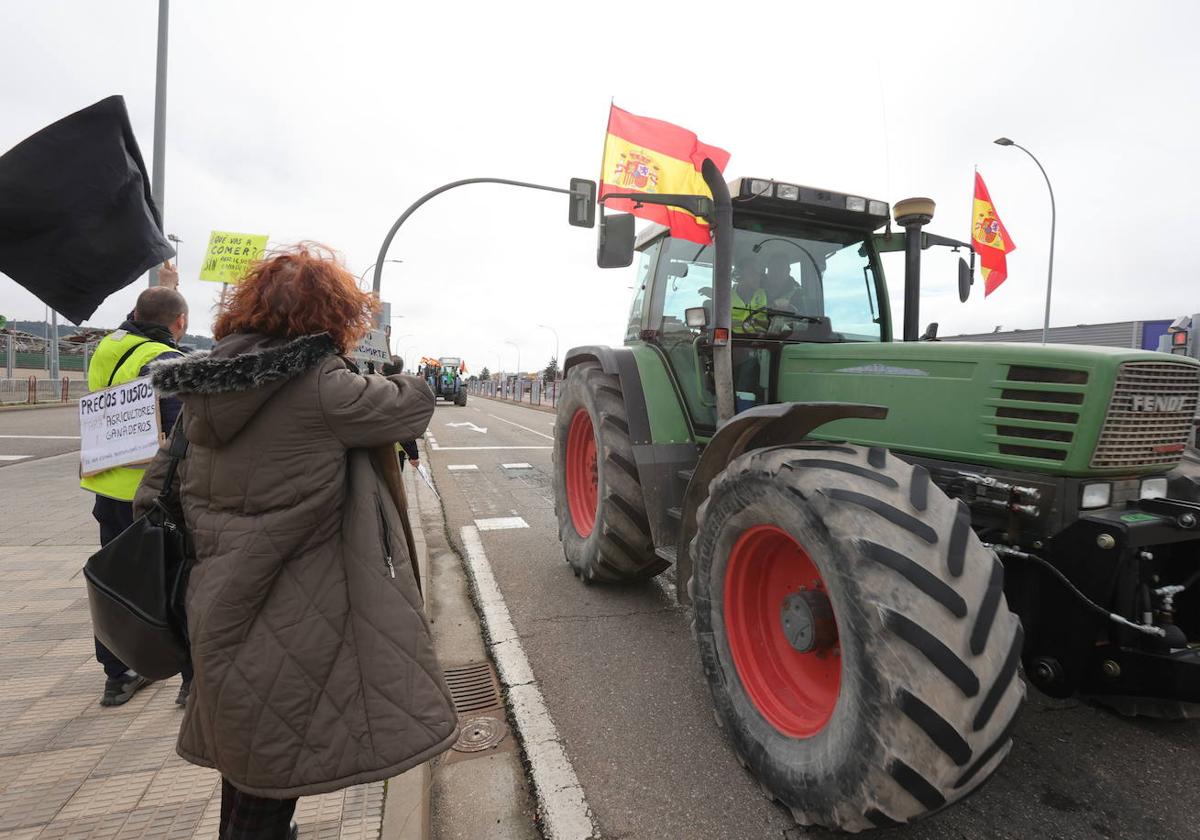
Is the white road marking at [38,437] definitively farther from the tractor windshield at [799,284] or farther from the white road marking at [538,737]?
the tractor windshield at [799,284]

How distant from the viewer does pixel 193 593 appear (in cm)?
163

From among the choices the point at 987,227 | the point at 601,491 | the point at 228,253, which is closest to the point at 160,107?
the point at 228,253

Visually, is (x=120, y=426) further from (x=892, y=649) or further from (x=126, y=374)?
(x=892, y=649)

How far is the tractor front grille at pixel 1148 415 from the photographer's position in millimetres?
2314

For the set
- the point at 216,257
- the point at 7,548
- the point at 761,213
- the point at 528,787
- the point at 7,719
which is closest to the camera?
the point at 528,787

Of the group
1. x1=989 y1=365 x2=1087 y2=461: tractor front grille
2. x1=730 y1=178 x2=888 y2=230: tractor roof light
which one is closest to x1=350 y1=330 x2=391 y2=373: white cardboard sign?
x1=730 y1=178 x2=888 y2=230: tractor roof light

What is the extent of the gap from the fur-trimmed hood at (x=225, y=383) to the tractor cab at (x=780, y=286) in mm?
2392

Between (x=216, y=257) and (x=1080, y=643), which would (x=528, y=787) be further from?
(x=216, y=257)

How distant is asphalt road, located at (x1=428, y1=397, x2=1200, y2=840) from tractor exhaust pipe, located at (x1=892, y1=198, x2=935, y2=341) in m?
2.13

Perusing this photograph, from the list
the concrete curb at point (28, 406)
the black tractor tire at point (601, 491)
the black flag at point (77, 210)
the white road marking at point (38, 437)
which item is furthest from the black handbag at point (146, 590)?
the concrete curb at point (28, 406)

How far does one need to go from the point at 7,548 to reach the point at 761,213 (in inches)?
239

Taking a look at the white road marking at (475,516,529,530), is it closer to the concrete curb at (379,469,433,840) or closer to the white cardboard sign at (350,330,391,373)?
the concrete curb at (379,469,433,840)

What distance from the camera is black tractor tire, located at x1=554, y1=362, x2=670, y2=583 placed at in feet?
13.3

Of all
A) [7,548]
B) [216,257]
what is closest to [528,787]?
[7,548]
